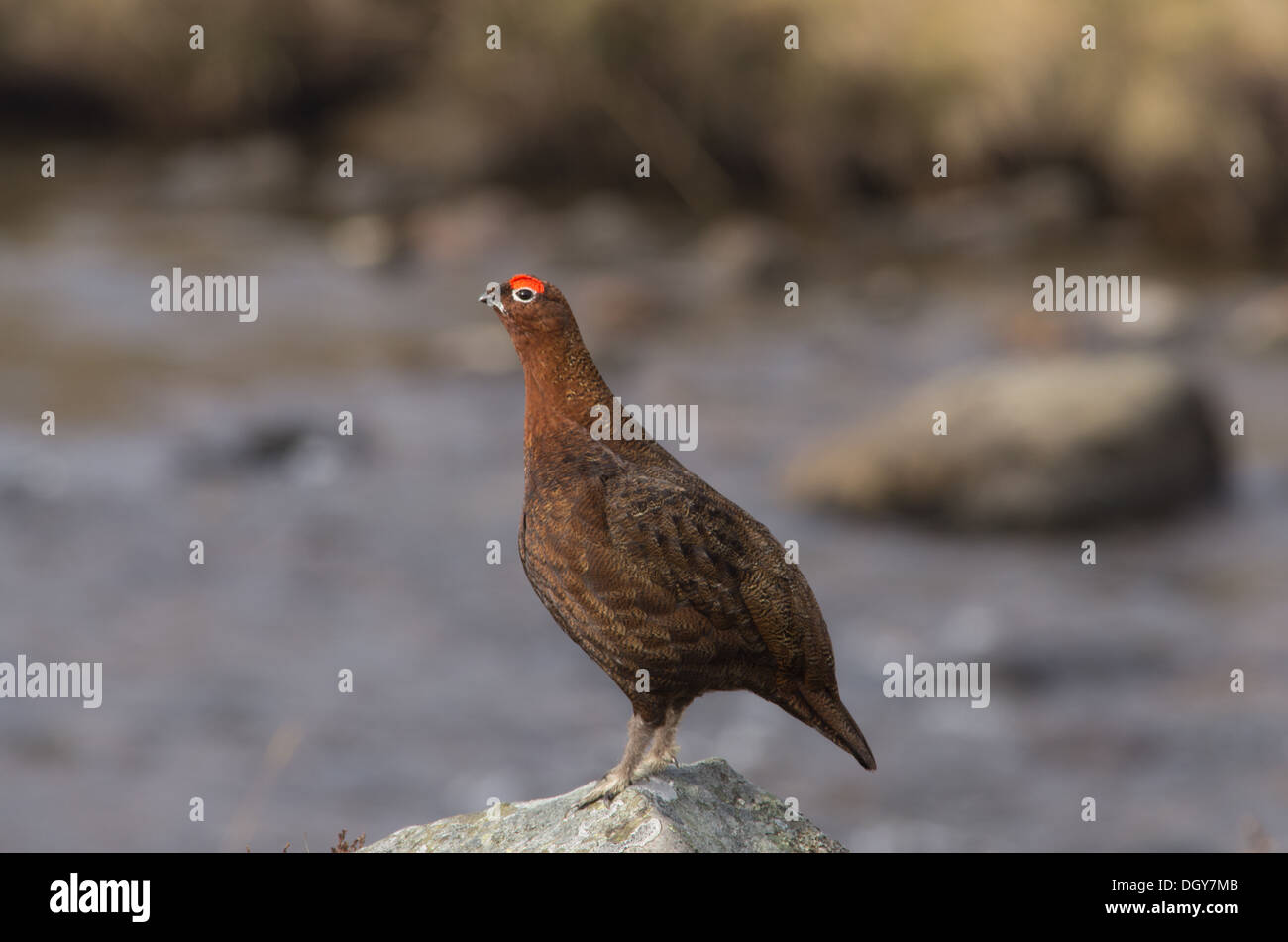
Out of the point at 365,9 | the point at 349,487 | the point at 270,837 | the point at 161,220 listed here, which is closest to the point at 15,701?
the point at 270,837

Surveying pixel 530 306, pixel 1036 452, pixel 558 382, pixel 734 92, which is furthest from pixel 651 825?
pixel 734 92

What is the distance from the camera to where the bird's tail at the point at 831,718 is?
386cm

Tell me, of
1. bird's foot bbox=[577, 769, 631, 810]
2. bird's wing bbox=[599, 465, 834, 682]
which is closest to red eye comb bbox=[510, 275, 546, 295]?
bird's wing bbox=[599, 465, 834, 682]

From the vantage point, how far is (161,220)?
2086cm

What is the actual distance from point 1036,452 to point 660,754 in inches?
376

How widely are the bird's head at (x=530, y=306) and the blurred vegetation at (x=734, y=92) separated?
1764cm

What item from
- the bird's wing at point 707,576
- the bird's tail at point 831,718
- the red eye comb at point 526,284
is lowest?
the bird's tail at point 831,718

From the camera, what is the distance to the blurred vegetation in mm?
19859

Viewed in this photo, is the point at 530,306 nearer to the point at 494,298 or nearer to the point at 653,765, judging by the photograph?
the point at 494,298

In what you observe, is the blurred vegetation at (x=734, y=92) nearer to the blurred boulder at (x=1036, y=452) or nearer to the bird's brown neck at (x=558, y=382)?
the blurred boulder at (x=1036, y=452)

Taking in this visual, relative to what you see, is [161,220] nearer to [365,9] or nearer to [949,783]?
[365,9]

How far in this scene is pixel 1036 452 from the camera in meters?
13.2

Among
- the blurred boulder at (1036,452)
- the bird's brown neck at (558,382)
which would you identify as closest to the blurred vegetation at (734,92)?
the blurred boulder at (1036,452)

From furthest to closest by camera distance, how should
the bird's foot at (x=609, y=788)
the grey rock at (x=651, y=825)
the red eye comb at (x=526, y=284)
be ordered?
the bird's foot at (x=609, y=788)
the grey rock at (x=651, y=825)
the red eye comb at (x=526, y=284)
